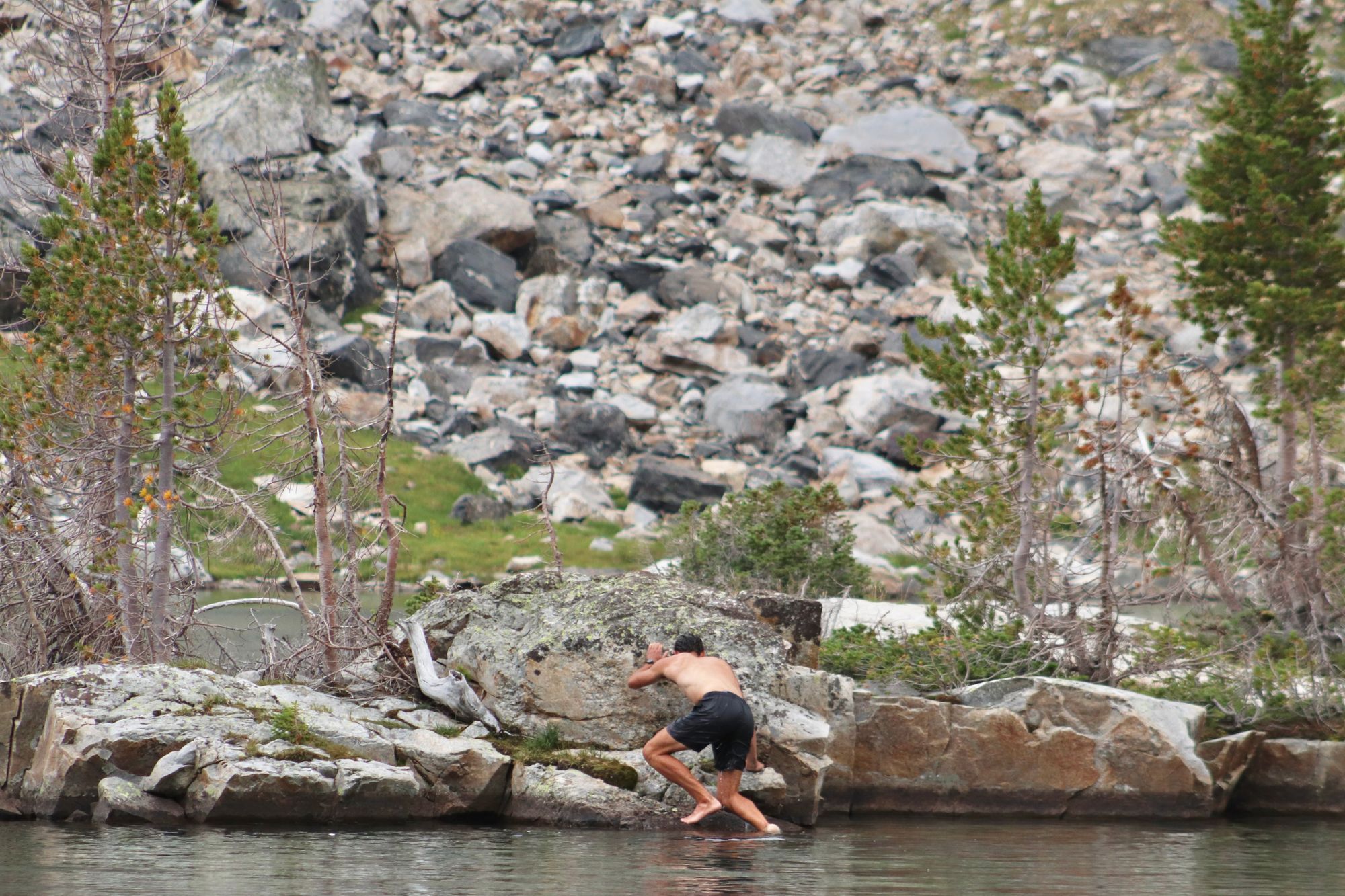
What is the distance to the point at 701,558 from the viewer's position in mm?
25141

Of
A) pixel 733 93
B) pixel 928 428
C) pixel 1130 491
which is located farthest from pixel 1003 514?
pixel 733 93

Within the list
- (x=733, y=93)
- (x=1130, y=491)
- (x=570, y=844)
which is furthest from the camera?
(x=733, y=93)

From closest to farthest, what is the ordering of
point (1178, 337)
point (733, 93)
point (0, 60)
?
point (0, 60), point (1178, 337), point (733, 93)

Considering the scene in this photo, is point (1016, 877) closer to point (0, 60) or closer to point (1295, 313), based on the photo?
point (1295, 313)

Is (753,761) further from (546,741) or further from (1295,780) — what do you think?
(1295,780)

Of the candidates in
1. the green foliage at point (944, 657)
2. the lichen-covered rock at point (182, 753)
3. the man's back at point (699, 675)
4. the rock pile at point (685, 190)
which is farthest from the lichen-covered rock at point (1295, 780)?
the rock pile at point (685, 190)

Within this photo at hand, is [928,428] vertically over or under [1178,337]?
under

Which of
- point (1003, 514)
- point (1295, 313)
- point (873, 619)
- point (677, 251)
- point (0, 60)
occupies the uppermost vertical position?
point (677, 251)

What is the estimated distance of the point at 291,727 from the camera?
14.5 metres

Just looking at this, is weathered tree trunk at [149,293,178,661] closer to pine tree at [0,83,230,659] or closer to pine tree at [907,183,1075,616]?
pine tree at [0,83,230,659]

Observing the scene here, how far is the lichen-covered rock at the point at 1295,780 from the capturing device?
669 inches

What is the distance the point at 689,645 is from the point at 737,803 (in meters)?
1.68

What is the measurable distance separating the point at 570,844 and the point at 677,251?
6003 cm

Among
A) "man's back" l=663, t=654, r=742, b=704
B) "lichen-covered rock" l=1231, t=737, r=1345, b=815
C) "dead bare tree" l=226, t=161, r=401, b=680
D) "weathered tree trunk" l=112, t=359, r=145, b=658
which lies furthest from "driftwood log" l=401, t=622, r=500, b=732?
"lichen-covered rock" l=1231, t=737, r=1345, b=815
